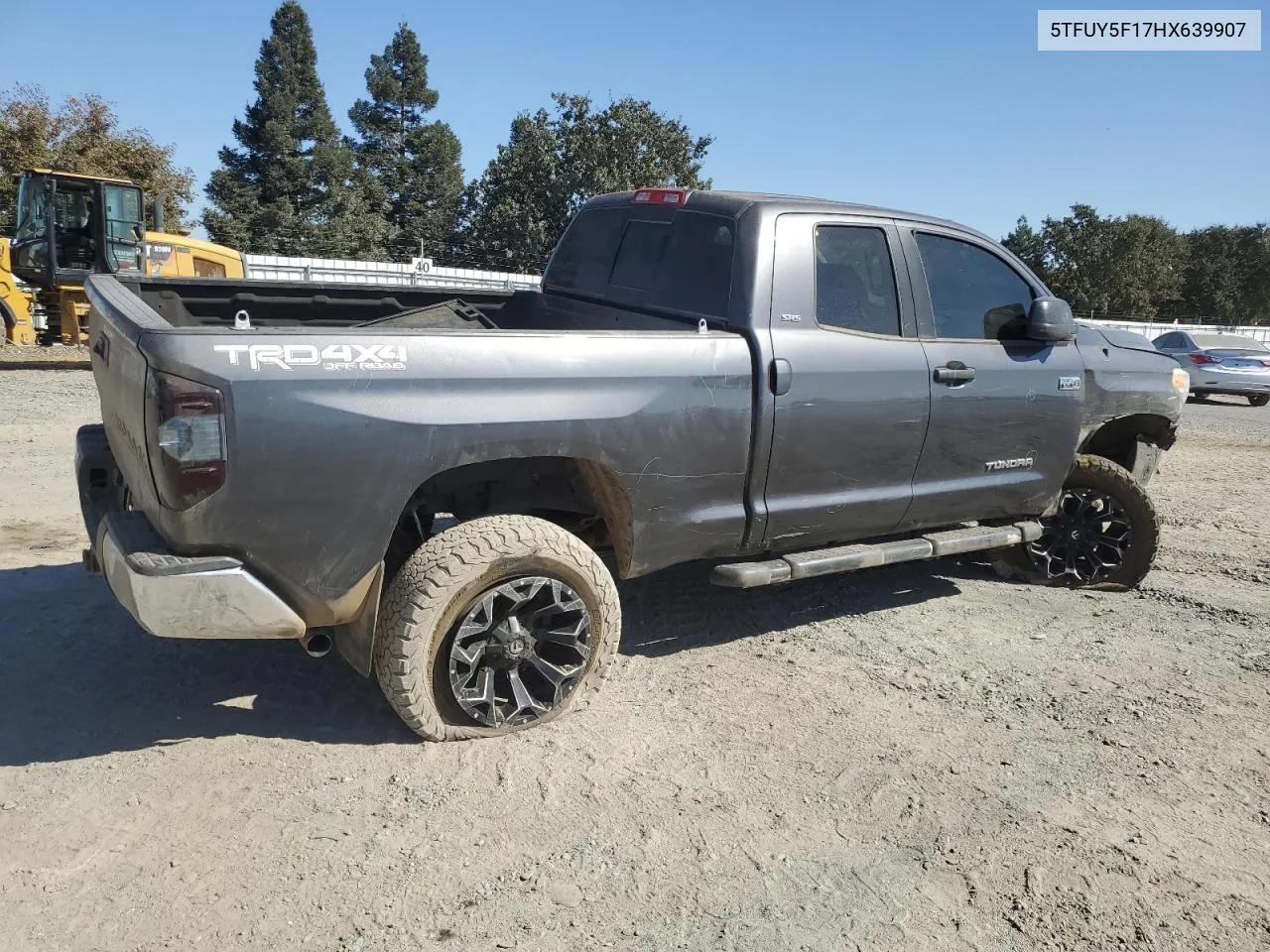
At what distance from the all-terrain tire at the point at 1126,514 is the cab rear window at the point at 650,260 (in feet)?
8.57

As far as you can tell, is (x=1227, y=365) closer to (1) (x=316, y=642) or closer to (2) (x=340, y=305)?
(2) (x=340, y=305)

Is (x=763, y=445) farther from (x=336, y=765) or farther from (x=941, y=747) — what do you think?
(x=336, y=765)

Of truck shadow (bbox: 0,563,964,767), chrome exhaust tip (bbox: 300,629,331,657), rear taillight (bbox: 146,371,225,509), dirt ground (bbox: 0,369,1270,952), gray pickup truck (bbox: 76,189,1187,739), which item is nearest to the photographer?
dirt ground (bbox: 0,369,1270,952)

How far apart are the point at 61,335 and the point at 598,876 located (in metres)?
16.2

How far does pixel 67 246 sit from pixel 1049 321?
15.4 m

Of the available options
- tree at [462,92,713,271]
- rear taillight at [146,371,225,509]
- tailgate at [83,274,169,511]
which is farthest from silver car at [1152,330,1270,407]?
tree at [462,92,713,271]

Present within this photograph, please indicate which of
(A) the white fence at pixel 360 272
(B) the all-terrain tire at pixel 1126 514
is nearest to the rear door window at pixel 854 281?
(B) the all-terrain tire at pixel 1126 514

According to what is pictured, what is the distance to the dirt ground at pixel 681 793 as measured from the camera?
2.54 meters

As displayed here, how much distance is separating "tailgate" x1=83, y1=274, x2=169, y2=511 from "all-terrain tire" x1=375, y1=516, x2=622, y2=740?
2.78 ft

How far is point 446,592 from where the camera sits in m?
3.17

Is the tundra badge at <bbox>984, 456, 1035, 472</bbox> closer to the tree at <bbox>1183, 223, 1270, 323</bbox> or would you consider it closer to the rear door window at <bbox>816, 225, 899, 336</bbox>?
the rear door window at <bbox>816, 225, 899, 336</bbox>

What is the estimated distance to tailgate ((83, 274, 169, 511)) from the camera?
2906 mm

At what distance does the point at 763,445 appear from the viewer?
3781mm

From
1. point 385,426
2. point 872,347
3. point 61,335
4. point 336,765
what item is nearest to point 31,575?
point 336,765
